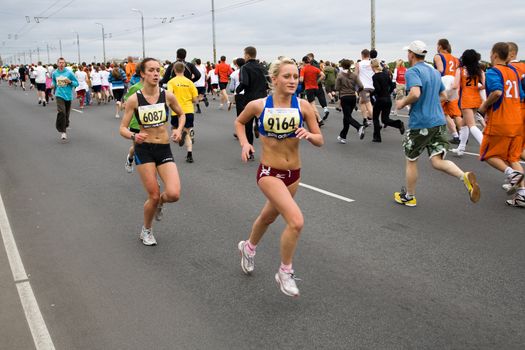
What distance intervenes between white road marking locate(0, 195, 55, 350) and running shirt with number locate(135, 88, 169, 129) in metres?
1.86

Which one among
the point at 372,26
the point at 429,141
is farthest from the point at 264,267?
the point at 372,26

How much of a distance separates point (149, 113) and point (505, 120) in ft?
15.0

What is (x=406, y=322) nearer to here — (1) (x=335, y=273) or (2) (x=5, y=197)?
(1) (x=335, y=273)

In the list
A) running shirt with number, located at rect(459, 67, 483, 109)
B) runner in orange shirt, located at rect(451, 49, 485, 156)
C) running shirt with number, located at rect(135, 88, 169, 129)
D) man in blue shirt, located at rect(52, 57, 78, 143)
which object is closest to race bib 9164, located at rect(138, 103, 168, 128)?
running shirt with number, located at rect(135, 88, 169, 129)

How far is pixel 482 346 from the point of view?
333 centimetres

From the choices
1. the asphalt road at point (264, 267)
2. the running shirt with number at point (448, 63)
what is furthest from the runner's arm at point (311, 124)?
the running shirt with number at point (448, 63)

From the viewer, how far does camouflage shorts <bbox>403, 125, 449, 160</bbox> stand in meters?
6.47

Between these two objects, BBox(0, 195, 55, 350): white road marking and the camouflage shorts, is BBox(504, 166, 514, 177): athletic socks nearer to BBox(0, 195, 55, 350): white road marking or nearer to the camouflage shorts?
the camouflage shorts

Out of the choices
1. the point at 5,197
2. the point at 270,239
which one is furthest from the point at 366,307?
the point at 5,197

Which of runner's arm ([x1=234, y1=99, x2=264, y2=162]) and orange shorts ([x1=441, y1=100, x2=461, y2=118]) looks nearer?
runner's arm ([x1=234, y1=99, x2=264, y2=162])

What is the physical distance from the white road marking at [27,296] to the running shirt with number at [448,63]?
8.96 meters

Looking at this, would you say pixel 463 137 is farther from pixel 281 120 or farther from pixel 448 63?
pixel 281 120

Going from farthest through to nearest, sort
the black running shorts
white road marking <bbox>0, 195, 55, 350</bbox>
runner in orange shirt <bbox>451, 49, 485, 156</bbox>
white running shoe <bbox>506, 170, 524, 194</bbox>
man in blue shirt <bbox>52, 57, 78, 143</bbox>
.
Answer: man in blue shirt <bbox>52, 57, 78, 143</bbox>, runner in orange shirt <bbox>451, 49, 485, 156</bbox>, white running shoe <bbox>506, 170, 524, 194</bbox>, the black running shorts, white road marking <bbox>0, 195, 55, 350</bbox>

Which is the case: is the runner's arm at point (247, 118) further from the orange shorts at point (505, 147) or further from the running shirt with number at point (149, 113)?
the orange shorts at point (505, 147)
